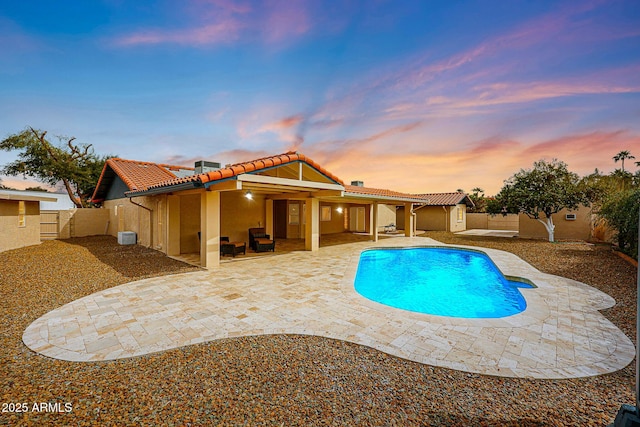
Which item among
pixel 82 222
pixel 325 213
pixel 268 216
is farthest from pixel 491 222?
pixel 82 222

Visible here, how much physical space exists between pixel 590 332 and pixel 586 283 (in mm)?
4342

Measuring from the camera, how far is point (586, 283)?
7.55 metres

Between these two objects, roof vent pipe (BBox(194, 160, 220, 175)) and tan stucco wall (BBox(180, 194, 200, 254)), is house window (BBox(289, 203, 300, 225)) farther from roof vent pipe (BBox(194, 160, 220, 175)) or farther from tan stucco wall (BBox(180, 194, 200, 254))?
tan stucco wall (BBox(180, 194, 200, 254))

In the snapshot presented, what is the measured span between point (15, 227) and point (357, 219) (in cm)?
2111

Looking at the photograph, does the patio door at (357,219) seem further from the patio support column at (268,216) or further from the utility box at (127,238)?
the utility box at (127,238)

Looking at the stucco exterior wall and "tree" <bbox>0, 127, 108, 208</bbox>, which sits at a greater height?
"tree" <bbox>0, 127, 108, 208</bbox>

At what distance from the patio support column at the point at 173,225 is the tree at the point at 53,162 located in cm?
2095

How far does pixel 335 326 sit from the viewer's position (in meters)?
4.62

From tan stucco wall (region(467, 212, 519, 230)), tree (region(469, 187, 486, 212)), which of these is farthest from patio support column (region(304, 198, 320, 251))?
tree (region(469, 187, 486, 212))

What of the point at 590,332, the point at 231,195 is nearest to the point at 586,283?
the point at 590,332

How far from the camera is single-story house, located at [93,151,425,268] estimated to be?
346 inches

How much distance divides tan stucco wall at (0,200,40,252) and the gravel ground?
11.2 metres

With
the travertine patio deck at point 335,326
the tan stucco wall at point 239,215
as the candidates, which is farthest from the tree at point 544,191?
the tan stucco wall at point 239,215

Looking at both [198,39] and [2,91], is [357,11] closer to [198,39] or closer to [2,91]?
[198,39]
